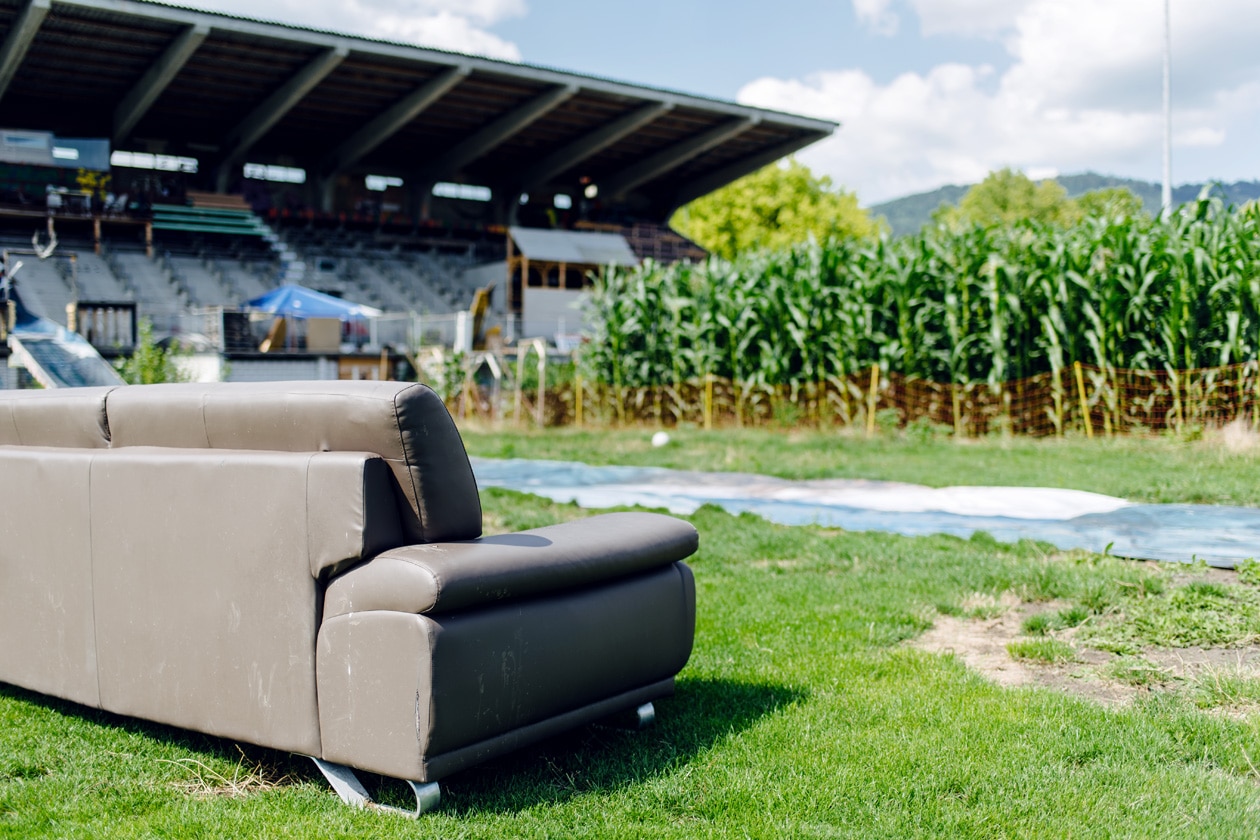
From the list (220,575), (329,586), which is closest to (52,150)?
(220,575)

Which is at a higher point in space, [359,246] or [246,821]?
[359,246]

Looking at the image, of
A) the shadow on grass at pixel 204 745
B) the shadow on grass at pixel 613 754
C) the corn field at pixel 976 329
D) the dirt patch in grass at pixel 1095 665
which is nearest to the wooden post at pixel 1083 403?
the corn field at pixel 976 329

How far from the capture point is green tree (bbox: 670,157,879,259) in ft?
153

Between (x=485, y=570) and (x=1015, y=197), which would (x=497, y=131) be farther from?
(x=1015, y=197)

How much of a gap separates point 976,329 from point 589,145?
23824 mm

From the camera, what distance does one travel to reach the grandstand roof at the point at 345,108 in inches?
1006

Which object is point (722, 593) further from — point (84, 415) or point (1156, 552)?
point (84, 415)

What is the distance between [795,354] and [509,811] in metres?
13.1

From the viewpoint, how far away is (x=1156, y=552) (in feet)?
19.0

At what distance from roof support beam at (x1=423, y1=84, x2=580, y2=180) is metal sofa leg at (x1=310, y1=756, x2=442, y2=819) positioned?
29403 mm

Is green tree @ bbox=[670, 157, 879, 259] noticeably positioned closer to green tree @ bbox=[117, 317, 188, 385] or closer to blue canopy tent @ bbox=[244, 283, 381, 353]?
blue canopy tent @ bbox=[244, 283, 381, 353]

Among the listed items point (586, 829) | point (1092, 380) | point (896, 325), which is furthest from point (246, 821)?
point (896, 325)

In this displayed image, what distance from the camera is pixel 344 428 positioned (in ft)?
9.28

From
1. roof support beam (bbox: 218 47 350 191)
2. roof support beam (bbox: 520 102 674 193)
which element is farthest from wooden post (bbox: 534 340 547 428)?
roof support beam (bbox: 520 102 674 193)
